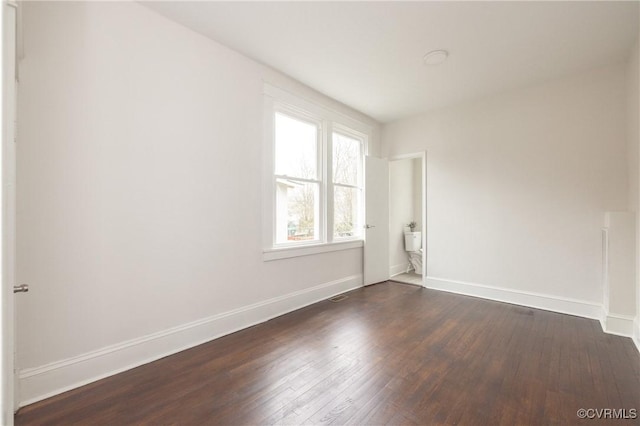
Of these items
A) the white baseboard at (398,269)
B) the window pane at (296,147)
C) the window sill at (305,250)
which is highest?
the window pane at (296,147)

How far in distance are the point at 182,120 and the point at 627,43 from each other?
4.12 metres

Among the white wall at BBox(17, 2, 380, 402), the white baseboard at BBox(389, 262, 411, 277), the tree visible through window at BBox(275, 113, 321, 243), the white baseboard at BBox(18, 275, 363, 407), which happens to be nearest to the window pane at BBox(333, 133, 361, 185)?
the tree visible through window at BBox(275, 113, 321, 243)

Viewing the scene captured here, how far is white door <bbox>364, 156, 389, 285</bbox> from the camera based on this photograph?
445 cm

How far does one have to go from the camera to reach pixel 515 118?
3600 mm

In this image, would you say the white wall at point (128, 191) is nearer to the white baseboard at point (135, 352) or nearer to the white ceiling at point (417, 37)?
the white baseboard at point (135, 352)

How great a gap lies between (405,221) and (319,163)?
2.62 meters

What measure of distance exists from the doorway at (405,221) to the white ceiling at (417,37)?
79.0 inches

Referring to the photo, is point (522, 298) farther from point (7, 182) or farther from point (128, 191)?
point (7, 182)

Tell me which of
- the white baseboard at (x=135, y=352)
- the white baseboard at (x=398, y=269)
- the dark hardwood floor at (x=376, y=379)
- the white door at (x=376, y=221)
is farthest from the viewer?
the white baseboard at (x=398, y=269)

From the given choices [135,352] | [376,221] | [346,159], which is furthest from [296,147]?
[135,352]

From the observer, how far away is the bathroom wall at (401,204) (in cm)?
525

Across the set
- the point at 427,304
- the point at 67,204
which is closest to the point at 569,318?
the point at 427,304

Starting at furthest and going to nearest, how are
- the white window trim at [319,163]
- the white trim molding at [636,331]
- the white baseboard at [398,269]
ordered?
the white baseboard at [398,269]
the white window trim at [319,163]
the white trim molding at [636,331]

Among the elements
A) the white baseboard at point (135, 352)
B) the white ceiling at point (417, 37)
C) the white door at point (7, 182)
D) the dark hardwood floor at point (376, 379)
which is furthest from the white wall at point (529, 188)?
the white door at point (7, 182)
